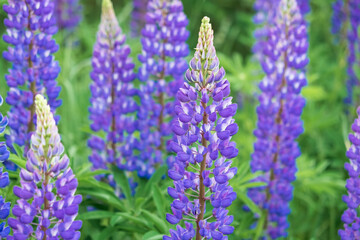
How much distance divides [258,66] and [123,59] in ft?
A: 7.50

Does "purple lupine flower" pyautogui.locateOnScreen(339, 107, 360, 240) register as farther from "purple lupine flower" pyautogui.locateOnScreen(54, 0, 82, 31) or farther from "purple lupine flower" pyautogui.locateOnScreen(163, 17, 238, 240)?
"purple lupine flower" pyautogui.locateOnScreen(54, 0, 82, 31)

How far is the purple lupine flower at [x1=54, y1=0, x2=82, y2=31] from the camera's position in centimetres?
628

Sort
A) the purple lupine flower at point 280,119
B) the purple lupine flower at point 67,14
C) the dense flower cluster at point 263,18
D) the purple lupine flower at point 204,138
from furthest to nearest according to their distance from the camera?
the purple lupine flower at point 67,14 → the dense flower cluster at point 263,18 → the purple lupine flower at point 280,119 → the purple lupine flower at point 204,138

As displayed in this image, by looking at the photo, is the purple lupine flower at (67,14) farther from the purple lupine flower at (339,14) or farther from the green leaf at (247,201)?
the green leaf at (247,201)

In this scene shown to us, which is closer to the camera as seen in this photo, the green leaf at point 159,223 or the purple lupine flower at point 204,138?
the purple lupine flower at point 204,138

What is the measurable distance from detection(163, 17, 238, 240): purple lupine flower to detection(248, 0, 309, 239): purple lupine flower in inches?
48.0

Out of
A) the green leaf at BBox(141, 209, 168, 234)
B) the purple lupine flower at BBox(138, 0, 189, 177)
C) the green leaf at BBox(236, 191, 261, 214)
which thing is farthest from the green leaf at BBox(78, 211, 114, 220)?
the green leaf at BBox(236, 191, 261, 214)

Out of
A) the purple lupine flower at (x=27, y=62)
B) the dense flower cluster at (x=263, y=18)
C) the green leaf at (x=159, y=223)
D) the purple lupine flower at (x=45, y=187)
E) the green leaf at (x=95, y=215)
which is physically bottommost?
the green leaf at (x=95, y=215)

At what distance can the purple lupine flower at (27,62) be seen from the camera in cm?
331

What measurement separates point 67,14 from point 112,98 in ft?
9.50

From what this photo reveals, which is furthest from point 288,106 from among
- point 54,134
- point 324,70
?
point 324,70

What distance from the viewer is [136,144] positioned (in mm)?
3797

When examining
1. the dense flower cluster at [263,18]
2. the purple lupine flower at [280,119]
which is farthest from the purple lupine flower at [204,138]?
the dense flower cluster at [263,18]

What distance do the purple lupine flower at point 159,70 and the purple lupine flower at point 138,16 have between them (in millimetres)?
2917
